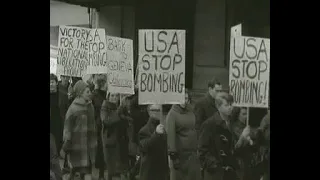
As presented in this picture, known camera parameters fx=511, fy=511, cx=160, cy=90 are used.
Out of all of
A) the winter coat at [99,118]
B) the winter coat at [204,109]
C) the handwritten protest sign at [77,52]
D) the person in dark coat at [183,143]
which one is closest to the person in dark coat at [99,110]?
the winter coat at [99,118]

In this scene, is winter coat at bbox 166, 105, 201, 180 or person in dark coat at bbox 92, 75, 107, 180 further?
person in dark coat at bbox 92, 75, 107, 180

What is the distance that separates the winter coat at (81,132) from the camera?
4.36 m

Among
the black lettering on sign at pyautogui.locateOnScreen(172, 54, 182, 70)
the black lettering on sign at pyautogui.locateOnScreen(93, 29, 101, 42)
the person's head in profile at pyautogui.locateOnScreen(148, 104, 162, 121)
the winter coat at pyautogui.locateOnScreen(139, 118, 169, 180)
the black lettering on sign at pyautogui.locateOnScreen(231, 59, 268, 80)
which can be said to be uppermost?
the black lettering on sign at pyautogui.locateOnScreen(93, 29, 101, 42)

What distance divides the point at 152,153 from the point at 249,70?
3.44ft

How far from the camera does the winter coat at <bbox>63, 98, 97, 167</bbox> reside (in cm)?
436

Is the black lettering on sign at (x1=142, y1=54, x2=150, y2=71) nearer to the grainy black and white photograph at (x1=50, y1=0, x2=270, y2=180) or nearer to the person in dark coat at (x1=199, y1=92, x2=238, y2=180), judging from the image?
the grainy black and white photograph at (x1=50, y1=0, x2=270, y2=180)

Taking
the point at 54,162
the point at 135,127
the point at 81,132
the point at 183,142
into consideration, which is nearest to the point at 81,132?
the point at 81,132

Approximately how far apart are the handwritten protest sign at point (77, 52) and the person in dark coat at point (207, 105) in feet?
2.93

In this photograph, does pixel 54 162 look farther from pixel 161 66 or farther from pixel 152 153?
pixel 161 66

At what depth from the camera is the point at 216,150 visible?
4172 mm

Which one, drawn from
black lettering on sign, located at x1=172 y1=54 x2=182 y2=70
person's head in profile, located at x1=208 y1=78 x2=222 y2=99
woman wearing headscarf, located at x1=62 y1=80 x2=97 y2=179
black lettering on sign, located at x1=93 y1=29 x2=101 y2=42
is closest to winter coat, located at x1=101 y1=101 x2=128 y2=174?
woman wearing headscarf, located at x1=62 y1=80 x2=97 y2=179
